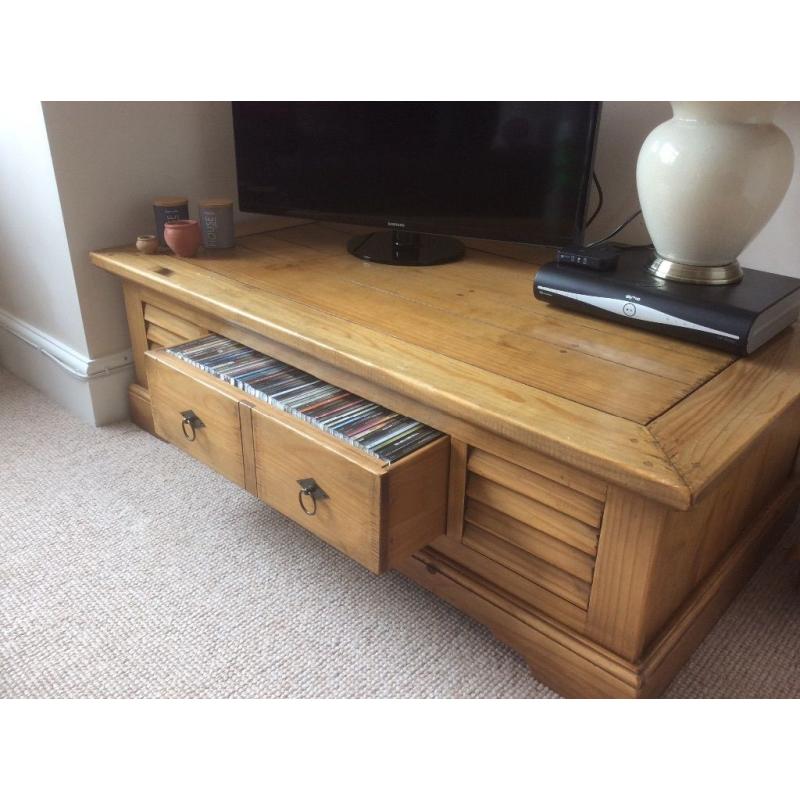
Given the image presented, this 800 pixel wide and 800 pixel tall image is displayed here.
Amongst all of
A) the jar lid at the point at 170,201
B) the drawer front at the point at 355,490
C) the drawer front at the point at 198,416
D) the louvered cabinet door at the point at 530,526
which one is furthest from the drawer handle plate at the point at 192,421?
the jar lid at the point at 170,201

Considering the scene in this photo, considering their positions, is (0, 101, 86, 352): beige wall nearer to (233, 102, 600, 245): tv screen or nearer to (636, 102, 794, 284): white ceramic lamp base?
(233, 102, 600, 245): tv screen

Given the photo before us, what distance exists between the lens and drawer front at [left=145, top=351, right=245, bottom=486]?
1.00 m

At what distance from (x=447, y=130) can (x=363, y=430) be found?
589 millimetres

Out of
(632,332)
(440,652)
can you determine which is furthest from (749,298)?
(440,652)

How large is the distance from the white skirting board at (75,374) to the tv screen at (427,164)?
448 mm

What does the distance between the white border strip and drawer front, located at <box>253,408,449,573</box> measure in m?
0.67

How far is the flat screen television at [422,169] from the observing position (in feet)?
3.81

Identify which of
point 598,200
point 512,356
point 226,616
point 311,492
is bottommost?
point 226,616

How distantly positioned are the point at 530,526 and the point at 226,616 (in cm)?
46

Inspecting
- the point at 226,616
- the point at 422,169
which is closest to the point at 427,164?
the point at 422,169

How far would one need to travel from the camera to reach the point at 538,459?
0.82 m

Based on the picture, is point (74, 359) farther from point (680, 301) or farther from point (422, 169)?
point (680, 301)

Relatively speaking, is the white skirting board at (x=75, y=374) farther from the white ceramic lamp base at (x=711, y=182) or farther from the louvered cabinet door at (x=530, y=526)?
the white ceramic lamp base at (x=711, y=182)

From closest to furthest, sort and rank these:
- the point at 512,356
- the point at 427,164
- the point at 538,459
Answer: the point at 538,459
the point at 512,356
the point at 427,164
